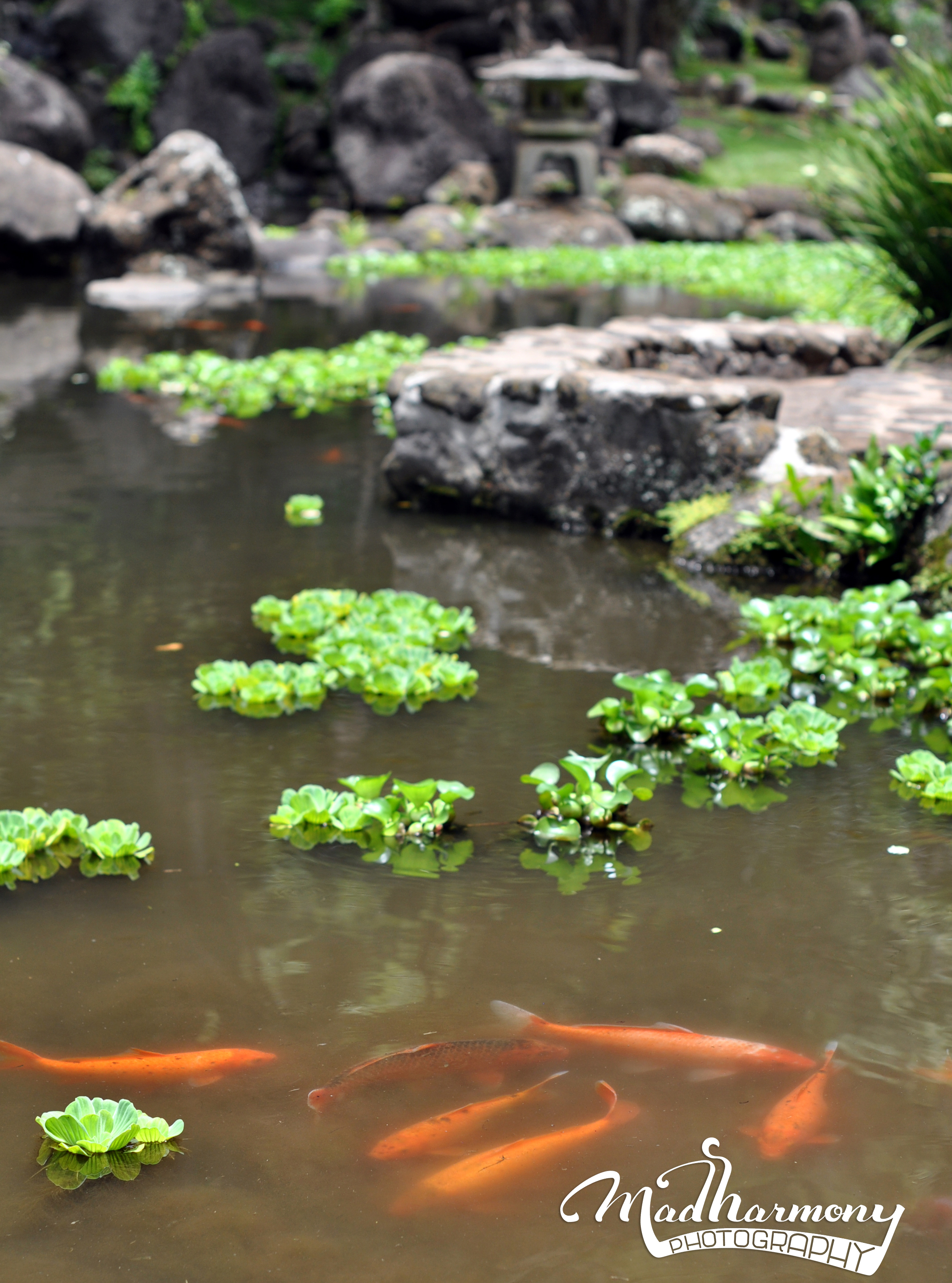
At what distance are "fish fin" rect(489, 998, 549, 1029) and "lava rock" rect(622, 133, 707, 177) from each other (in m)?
22.4

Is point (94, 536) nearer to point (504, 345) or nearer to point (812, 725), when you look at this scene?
point (504, 345)

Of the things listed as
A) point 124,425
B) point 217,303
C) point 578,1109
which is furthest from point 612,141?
point 578,1109

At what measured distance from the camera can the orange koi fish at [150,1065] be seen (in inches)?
82.0

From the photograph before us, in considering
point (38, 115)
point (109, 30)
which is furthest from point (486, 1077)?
point (109, 30)

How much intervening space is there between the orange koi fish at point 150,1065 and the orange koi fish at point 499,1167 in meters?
0.42

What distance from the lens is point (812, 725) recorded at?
3320 mm

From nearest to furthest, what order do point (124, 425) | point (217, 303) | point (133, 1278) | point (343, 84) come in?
point (133, 1278)
point (124, 425)
point (217, 303)
point (343, 84)

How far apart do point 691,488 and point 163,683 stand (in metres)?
2.60

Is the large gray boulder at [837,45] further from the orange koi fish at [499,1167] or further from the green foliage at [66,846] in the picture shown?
the orange koi fish at [499,1167]

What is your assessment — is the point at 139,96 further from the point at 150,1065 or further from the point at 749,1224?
the point at 749,1224

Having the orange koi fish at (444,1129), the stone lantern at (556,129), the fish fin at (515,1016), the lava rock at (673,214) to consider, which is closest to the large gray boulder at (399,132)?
the stone lantern at (556,129)

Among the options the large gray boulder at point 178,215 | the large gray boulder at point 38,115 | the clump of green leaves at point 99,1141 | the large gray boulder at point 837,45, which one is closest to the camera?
the clump of green leaves at point 99,1141

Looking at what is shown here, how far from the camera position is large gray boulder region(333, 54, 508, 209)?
67.0ft

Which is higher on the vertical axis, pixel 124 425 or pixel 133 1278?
pixel 133 1278
